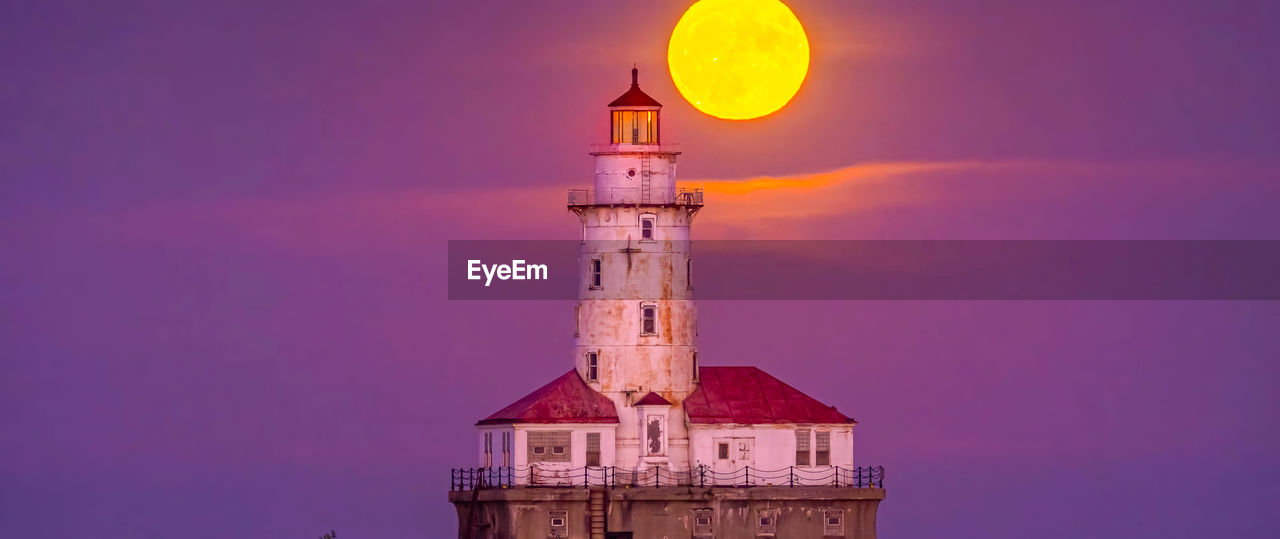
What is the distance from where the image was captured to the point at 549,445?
391 ft

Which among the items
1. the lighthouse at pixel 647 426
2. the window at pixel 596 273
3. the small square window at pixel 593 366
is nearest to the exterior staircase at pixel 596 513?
the lighthouse at pixel 647 426

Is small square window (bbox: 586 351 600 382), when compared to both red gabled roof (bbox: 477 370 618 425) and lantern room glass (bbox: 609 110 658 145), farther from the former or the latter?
lantern room glass (bbox: 609 110 658 145)

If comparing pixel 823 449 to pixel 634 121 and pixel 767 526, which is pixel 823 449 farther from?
pixel 634 121

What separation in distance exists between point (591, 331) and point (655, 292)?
8.28 feet

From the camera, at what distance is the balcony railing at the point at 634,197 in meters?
122

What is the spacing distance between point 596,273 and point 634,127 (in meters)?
5.15

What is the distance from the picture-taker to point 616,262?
122 meters

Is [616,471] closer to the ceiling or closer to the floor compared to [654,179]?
closer to the floor

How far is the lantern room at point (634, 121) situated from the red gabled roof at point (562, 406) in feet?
27.2

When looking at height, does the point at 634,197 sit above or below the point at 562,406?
above

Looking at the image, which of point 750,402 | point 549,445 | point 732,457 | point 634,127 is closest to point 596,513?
point 549,445

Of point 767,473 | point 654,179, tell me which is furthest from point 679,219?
point 767,473

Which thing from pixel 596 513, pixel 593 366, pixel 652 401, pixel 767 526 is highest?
pixel 593 366

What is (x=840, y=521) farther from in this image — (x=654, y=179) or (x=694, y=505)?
(x=654, y=179)
